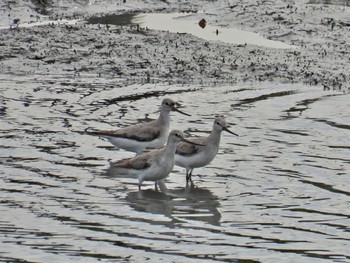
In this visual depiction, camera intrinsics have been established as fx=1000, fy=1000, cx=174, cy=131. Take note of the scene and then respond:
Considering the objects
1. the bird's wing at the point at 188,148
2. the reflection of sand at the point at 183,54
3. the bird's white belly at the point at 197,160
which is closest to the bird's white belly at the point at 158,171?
the bird's white belly at the point at 197,160

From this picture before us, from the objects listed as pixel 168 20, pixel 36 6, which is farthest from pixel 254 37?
pixel 36 6

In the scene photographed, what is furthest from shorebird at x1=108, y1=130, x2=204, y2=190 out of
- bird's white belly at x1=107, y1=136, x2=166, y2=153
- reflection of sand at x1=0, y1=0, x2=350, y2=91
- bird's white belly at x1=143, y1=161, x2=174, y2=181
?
reflection of sand at x1=0, y1=0, x2=350, y2=91

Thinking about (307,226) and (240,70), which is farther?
(240,70)

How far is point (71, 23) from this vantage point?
2695cm

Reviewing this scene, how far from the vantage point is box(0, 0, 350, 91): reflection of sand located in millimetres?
23000

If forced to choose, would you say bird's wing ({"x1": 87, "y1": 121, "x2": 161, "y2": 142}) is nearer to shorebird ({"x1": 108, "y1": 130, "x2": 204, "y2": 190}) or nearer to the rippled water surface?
the rippled water surface

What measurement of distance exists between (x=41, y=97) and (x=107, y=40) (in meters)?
4.72

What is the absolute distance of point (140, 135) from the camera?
16.2 metres

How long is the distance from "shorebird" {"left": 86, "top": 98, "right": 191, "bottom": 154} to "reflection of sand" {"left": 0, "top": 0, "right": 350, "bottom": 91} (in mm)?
6032

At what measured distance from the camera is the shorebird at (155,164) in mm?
14234

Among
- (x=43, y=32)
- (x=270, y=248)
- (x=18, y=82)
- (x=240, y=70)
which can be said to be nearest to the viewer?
(x=270, y=248)

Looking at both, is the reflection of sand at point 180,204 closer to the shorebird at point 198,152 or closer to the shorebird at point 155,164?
the shorebird at point 155,164

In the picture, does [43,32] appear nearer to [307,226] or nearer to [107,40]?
[107,40]

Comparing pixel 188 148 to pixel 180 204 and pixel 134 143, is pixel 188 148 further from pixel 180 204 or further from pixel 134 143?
pixel 180 204
